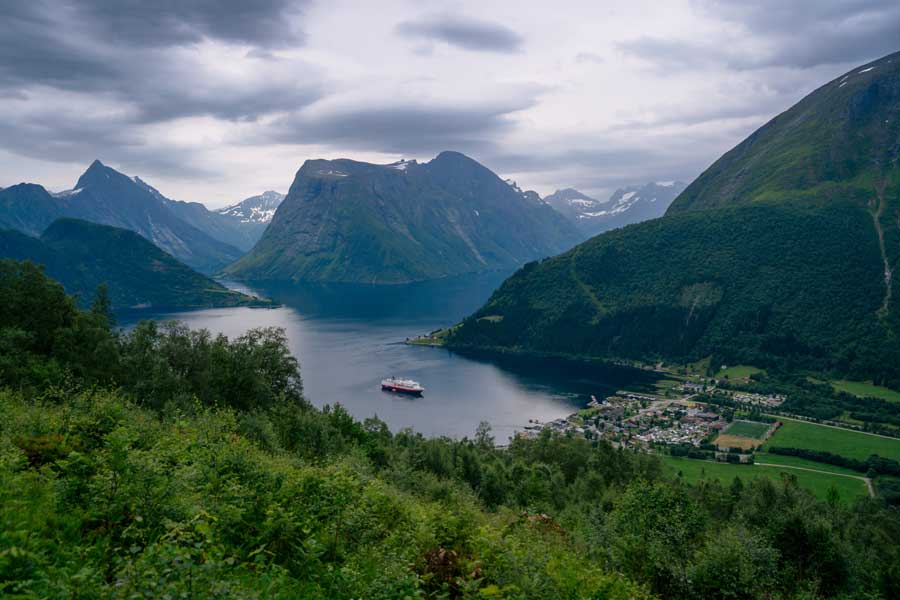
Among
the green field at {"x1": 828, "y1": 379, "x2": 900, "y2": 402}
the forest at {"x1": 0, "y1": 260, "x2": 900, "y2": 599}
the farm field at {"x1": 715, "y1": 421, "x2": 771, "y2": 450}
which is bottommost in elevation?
the farm field at {"x1": 715, "y1": 421, "x2": 771, "y2": 450}

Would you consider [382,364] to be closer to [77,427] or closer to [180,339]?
[180,339]

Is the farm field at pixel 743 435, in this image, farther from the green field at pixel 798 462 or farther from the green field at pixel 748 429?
the green field at pixel 798 462

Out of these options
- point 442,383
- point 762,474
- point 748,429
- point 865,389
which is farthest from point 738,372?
point 442,383

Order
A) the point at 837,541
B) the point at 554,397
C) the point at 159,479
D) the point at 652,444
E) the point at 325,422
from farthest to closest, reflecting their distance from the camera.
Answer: the point at 554,397 < the point at 652,444 < the point at 325,422 < the point at 837,541 < the point at 159,479

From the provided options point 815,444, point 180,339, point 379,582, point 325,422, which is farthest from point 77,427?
point 815,444

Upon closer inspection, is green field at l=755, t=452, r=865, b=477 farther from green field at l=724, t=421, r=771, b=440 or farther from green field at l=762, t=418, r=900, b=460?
green field at l=724, t=421, r=771, b=440

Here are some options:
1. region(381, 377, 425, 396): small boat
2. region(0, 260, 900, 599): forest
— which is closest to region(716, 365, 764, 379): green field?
region(381, 377, 425, 396): small boat
